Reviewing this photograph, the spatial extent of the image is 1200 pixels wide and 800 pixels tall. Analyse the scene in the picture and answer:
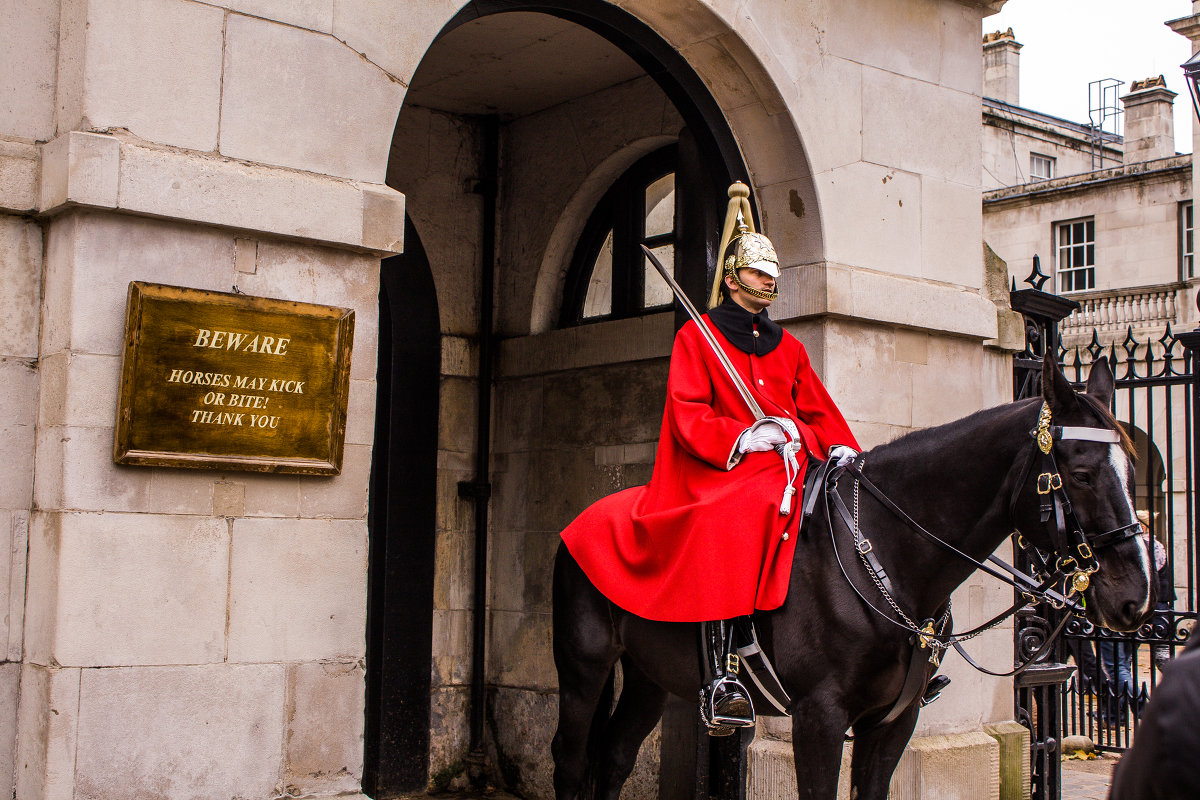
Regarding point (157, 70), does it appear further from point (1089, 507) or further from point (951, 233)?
point (951, 233)

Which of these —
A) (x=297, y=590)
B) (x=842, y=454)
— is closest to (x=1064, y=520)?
(x=842, y=454)

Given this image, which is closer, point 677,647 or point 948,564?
point 948,564

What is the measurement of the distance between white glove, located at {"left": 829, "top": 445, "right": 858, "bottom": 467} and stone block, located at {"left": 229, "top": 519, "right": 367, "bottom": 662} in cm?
178

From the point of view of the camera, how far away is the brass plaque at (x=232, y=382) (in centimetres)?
425

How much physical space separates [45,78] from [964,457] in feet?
11.2

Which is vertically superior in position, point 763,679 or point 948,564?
point 948,564

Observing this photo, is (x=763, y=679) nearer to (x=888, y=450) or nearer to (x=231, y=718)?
(x=888, y=450)

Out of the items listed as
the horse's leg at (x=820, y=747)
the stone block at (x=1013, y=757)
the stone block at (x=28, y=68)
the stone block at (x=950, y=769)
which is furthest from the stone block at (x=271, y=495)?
the stone block at (x=1013, y=757)

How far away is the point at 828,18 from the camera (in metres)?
6.43

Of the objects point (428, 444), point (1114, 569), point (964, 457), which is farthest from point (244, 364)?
point (428, 444)

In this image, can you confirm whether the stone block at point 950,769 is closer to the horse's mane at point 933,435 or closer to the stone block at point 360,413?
the horse's mane at point 933,435

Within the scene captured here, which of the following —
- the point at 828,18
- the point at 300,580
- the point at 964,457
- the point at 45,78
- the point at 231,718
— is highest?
the point at 828,18

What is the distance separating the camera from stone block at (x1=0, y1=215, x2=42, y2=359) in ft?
14.3

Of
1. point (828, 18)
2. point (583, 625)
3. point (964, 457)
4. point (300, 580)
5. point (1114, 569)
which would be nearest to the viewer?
point (1114, 569)
